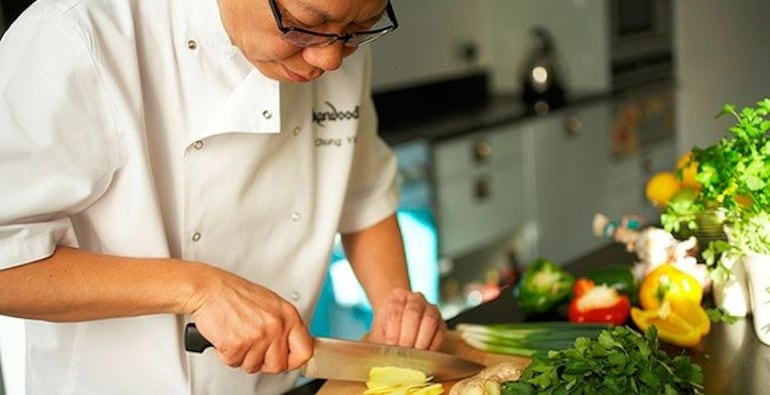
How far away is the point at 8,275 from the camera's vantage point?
1.18 m

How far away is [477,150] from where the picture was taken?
3.77 metres

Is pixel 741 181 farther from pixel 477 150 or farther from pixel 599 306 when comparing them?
pixel 477 150

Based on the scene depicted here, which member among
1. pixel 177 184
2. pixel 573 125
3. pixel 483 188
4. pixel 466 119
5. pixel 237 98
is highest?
pixel 237 98

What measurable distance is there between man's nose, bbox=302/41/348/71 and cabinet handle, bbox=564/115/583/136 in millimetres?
3117

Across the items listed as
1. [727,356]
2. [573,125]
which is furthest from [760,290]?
[573,125]

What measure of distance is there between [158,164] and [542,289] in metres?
0.64

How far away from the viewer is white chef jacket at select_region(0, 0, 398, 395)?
1.18 meters

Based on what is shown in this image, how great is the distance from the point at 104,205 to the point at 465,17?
3384 millimetres

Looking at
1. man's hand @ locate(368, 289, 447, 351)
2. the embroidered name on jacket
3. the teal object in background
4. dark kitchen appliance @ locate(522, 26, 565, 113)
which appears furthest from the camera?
dark kitchen appliance @ locate(522, 26, 565, 113)

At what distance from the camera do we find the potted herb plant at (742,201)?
4.39 ft

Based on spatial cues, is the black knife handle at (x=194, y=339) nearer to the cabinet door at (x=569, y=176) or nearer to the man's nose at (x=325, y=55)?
the man's nose at (x=325, y=55)

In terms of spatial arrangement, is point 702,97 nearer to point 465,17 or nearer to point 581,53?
point 581,53

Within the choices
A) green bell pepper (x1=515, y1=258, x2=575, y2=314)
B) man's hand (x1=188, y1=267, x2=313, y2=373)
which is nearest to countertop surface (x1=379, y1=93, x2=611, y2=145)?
green bell pepper (x1=515, y1=258, x2=575, y2=314)

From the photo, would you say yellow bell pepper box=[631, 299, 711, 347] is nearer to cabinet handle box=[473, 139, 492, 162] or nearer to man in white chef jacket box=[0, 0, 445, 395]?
man in white chef jacket box=[0, 0, 445, 395]
